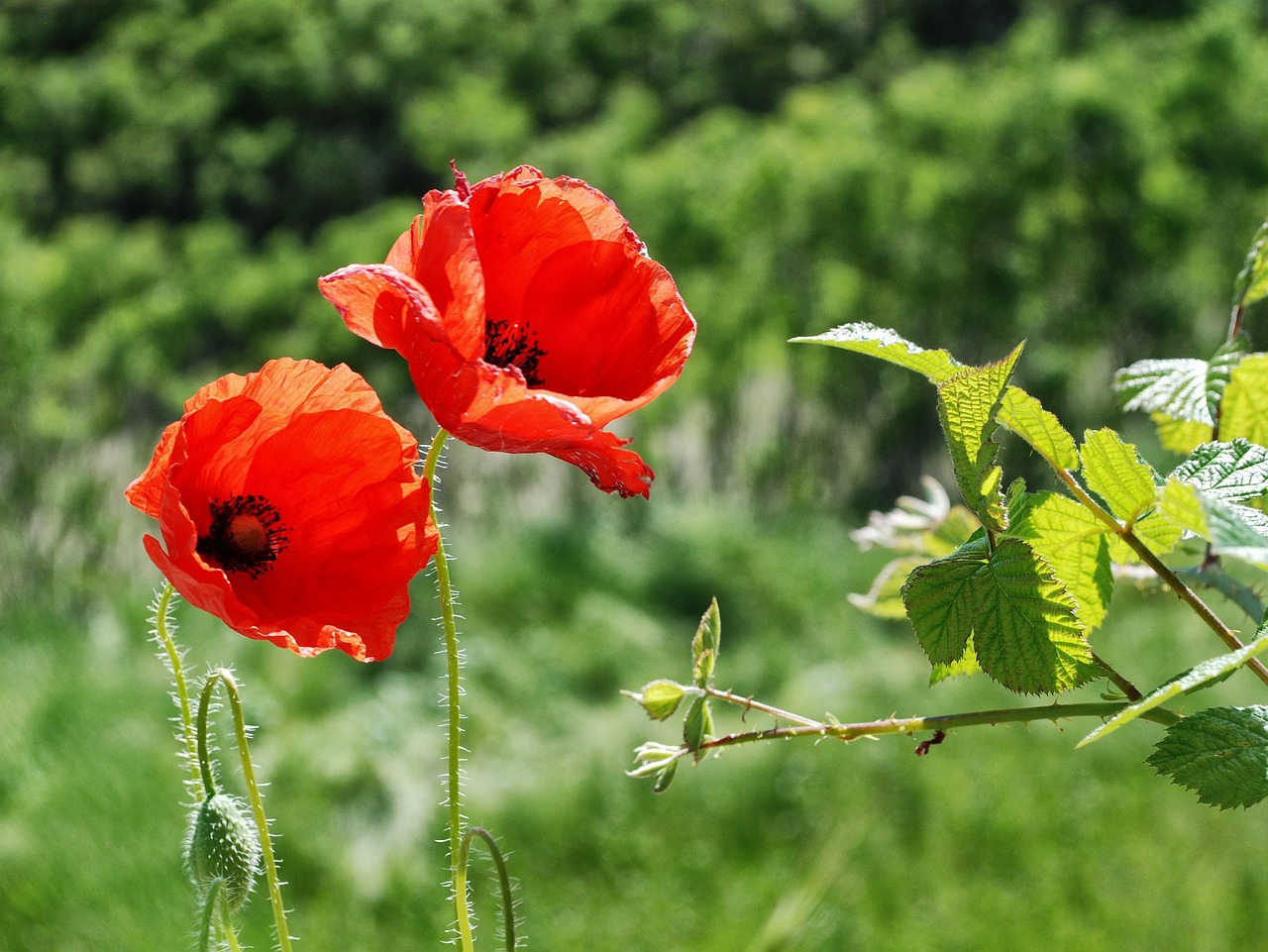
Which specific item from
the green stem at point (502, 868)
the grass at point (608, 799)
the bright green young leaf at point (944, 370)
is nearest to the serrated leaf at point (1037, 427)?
the bright green young leaf at point (944, 370)

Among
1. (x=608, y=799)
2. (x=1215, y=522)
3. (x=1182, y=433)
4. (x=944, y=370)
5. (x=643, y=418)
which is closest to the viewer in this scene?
(x=1215, y=522)

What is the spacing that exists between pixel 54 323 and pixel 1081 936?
3256 mm

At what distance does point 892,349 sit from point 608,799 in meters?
2.12

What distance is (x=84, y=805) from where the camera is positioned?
2.32m

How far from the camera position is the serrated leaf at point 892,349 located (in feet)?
1.36

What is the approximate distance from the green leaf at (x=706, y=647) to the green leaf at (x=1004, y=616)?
0.06 metres

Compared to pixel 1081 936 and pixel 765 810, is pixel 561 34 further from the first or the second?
pixel 1081 936

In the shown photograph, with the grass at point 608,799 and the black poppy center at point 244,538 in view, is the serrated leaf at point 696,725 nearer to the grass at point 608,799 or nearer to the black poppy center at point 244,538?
the black poppy center at point 244,538

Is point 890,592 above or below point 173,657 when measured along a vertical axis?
below

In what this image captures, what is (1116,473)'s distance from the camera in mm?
435

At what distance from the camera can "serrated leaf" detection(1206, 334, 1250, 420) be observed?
508mm

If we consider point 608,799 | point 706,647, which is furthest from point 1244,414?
point 608,799

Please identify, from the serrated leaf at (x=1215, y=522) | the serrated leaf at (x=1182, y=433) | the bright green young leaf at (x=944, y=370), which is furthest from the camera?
the serrated leaf at (x=1182, y=433)

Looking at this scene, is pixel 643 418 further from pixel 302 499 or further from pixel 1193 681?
pixel 1193 681
